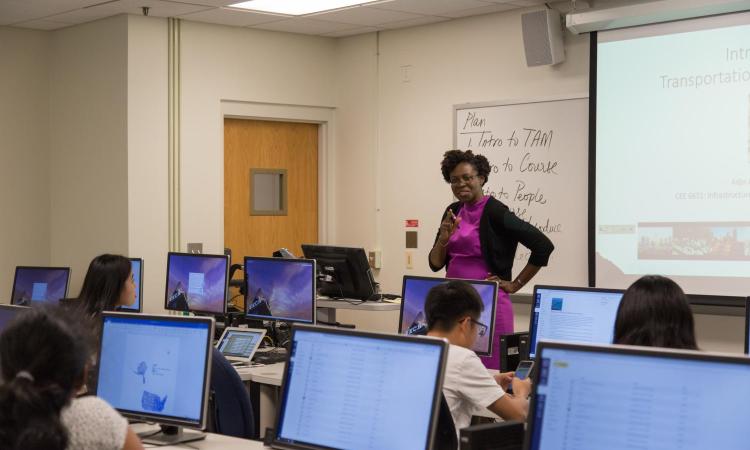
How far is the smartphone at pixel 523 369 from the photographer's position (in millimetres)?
4086

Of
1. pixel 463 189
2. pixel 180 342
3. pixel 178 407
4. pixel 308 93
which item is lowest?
pixel 178 407

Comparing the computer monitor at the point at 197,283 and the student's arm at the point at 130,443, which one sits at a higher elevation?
the computer monitor at the point at 197,283

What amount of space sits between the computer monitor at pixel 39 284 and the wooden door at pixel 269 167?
1.38m

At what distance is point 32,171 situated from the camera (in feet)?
24.3

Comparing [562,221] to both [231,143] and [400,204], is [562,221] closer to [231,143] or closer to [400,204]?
[400,204]

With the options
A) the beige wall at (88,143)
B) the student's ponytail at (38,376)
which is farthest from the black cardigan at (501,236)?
the student's ponytail at (38,376)

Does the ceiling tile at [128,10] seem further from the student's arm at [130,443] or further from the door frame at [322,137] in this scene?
the student's arm at [130,443]

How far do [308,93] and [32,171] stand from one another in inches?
81.6

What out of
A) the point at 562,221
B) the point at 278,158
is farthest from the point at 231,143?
the point at 562,221

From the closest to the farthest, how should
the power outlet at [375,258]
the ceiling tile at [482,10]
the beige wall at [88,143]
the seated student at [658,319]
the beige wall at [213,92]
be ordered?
the seated student at [658,319], the ceiling tile at [482,10], the beige wall at [88,143], the beige wall at [213,92], the power outlet at [375,258]

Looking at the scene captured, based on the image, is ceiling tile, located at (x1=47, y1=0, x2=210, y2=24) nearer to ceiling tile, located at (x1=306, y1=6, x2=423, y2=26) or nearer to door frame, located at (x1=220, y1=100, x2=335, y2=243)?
ceiling tile, located at (x1=306, y1=6, x2=423, y2=26)

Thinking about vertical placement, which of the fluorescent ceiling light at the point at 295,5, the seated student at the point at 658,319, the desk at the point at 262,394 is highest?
the fluorescent ceiling light at the point at 295,5

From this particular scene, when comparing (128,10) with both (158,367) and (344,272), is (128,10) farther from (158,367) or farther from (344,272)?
(158,367)

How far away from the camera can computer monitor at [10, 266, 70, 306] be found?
638 centimetres
